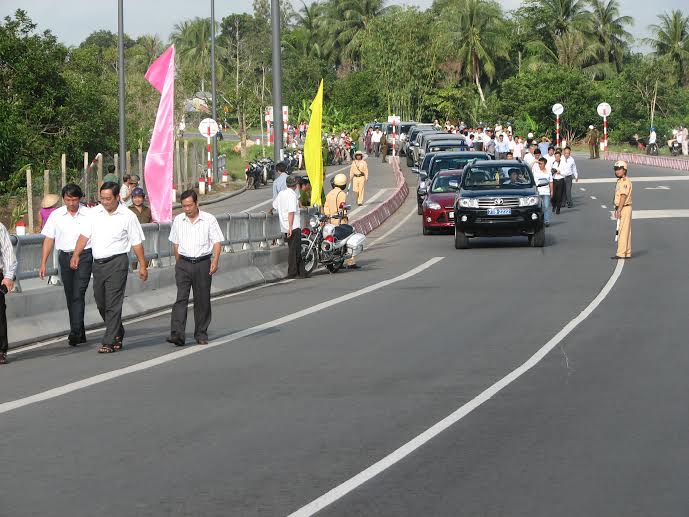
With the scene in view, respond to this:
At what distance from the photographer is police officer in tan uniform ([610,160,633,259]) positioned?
25.5 meters

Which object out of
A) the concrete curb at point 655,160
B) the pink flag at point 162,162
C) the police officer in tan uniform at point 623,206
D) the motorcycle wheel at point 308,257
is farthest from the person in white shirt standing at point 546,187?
the concrete curb at point 655,160

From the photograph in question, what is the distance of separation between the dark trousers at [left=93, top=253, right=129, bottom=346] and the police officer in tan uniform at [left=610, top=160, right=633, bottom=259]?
1291 cm

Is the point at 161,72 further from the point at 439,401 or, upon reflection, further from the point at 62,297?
the point at 439,401

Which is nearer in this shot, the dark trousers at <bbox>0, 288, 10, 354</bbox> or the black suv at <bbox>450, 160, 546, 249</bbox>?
the dark trousers at <bbox>0, 288, 10, 354</bbox>

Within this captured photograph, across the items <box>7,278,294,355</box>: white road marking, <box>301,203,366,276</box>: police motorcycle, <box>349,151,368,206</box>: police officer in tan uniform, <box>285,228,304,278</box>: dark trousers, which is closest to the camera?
<box>7,278,294,355</box>: white road marking

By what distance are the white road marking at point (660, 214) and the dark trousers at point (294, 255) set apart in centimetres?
1649

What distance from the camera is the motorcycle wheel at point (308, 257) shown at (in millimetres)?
24828

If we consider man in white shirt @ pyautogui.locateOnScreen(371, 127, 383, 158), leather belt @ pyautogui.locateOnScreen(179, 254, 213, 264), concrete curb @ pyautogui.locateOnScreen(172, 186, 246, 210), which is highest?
man in white shirt @ pyautogui.locateOnScreen(371, 127, 383, 158)

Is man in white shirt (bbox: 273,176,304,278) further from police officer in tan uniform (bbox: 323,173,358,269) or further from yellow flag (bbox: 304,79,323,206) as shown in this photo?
yellow flag (bbox: 304,79,323,206)

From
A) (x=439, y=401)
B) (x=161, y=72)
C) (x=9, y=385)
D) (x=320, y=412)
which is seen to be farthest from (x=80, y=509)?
(x=161, y=72)

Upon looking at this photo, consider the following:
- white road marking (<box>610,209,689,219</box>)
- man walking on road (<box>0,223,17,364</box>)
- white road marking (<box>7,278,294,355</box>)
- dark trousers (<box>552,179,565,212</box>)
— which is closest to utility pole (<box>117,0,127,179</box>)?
dark trousers (<box>552,179,565,212</box>)

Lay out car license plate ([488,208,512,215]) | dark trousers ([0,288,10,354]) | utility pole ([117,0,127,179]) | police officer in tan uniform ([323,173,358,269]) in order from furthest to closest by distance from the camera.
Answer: utility pole ([117,0,127,179])
car license plate ([488,208,512,215])
police officer in tan uniform ([323,173,358,269])
dark trousers ([0,288,10,354])

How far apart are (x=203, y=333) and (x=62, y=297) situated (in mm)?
2723

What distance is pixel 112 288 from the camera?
14.5 meters
